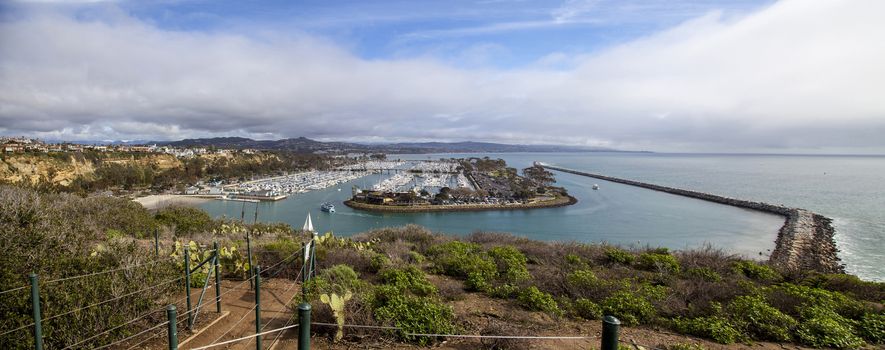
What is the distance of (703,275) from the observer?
21.2 ft

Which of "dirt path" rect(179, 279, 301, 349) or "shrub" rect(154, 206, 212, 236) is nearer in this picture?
"dirt path" rect(179, 279, 301, 349)

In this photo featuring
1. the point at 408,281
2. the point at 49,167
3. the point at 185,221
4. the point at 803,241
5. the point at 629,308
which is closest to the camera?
the point at 629,308

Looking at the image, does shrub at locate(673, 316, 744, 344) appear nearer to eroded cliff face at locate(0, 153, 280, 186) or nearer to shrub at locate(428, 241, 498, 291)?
shrub at locate(428, 241, 498, 291)

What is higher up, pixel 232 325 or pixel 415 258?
pixel 232 325

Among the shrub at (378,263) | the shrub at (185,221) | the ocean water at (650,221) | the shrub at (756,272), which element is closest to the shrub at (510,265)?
the shrub at (378,263)

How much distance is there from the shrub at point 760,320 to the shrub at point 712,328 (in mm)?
187

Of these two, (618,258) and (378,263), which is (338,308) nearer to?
(378,263)

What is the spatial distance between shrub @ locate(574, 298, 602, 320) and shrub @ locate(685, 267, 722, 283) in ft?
9.71

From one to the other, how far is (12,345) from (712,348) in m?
6.38

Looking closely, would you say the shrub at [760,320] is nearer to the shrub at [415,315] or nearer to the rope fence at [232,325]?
the rope fence at [232,325]

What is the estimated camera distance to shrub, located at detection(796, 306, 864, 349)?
395 cm

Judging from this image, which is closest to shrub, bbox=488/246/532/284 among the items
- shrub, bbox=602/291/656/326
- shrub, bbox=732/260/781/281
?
shrub, bbox=602/291/656/326

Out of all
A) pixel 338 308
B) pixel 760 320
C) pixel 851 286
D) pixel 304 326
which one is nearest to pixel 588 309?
pixel 760 320

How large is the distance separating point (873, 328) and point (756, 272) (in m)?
3.01
